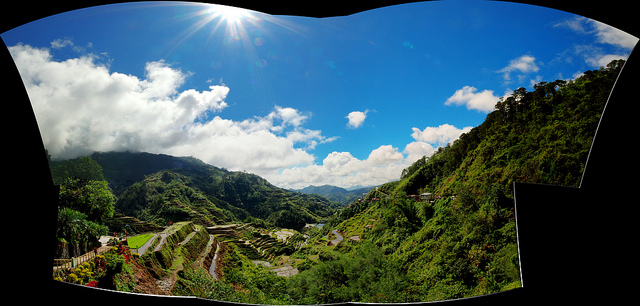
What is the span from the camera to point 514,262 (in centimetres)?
1323

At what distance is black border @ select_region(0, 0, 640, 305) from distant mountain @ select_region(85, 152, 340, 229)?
143 ft

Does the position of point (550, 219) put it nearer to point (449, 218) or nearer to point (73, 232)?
point (73, 232)

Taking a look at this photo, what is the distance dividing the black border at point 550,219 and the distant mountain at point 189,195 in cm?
4370

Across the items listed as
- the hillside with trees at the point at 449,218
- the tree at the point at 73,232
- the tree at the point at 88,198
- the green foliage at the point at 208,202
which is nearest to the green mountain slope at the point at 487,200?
the hillside with trees at the point at 449,218

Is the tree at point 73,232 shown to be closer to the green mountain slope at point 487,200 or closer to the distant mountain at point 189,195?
the green mountain slope at point 487,200

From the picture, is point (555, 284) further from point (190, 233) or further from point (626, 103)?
point (190, 233)

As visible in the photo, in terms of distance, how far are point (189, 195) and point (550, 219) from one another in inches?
2510

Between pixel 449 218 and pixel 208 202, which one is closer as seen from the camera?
pixel 449 218

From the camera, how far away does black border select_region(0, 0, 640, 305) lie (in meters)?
3.93

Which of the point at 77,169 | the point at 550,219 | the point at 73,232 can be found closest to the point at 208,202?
the point at 77,169

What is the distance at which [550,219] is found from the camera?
14.1 feet

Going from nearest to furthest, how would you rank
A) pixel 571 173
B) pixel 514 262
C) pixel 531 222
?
pixel 531 222 → pixel 514 262 → pixel 571 173

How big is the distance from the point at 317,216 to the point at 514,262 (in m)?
65.8

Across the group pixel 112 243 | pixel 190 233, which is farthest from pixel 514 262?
pixel 190 233
